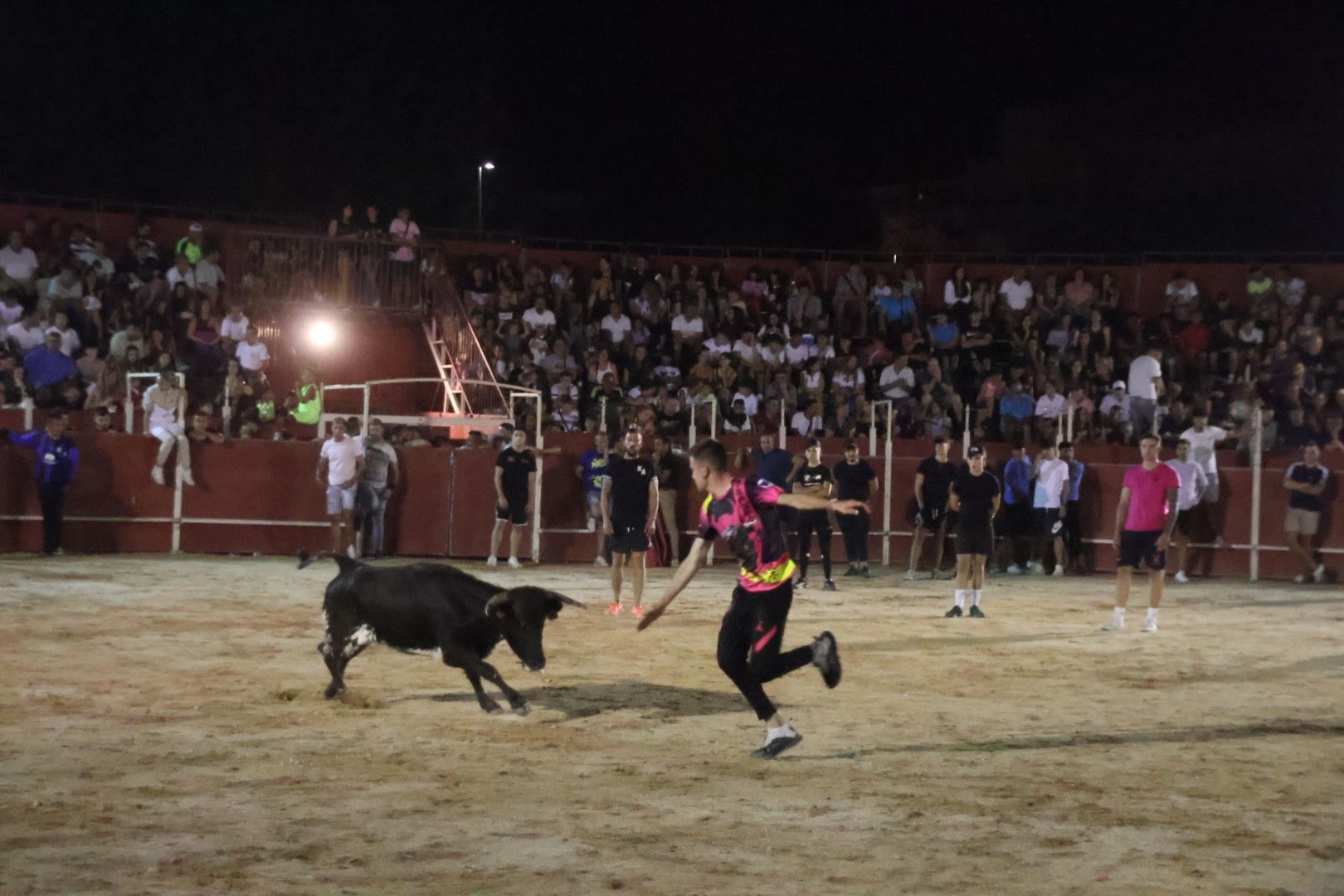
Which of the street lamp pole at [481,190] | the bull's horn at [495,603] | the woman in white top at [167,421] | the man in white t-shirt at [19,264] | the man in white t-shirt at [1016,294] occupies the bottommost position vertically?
the bull's horn at [495,603]

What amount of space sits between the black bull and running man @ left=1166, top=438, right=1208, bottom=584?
1277 cm

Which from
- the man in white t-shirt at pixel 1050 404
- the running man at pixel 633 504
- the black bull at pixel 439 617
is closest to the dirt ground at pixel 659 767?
the black bull at pixel 439 617

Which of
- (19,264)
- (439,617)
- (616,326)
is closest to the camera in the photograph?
(439,617)

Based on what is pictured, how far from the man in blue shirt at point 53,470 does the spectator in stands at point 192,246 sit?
4855 mm

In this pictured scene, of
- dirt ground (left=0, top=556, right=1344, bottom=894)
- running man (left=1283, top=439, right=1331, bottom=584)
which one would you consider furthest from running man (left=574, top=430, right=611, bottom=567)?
running man (left=1283, top=439, right=1331, bottom=584)

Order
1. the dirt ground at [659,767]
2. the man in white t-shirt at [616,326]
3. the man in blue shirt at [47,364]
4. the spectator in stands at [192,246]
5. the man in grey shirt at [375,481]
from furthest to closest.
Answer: the man in white t-shirt at [616,326], the spectator in stands at [192,246], the man in blue shirt at [47,364], the man in grey shirt at [375,481], the dirt ground at [659,767]

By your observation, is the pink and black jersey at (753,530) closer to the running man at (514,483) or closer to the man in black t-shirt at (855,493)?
the man in black t-shirt at (855,493)

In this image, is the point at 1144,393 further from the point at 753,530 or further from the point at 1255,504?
the point at 753,530

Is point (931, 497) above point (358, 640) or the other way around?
above

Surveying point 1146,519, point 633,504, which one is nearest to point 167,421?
point 633,504

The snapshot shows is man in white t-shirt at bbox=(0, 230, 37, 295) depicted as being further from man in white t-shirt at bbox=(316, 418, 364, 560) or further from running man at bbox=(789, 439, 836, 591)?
running man at bbox=(789, 439, 836, 591)

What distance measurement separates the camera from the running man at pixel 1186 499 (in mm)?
20141

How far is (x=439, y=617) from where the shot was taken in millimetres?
9312

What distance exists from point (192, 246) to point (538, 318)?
5736 millimetres
